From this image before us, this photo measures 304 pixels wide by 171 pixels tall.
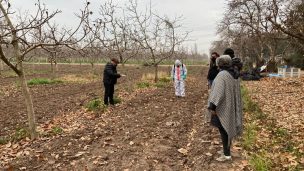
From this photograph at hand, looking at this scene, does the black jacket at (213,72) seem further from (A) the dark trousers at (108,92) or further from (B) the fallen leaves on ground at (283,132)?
(A) the dark trousers at (108,92)

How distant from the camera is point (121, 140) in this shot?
24.1 ft

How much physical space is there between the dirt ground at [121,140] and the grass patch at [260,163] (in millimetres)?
218

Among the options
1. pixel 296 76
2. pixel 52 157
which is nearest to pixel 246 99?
pixel 52 157

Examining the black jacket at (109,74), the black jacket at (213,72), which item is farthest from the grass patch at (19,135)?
the black jacket at (213,72)

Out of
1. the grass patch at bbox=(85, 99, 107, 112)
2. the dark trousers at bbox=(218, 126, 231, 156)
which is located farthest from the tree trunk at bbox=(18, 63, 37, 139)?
the dark trousers at bbox=(218, 126, 231, 156)

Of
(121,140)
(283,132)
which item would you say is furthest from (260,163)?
(121,140)

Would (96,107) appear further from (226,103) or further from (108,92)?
(226,103)

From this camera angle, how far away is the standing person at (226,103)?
555 cm

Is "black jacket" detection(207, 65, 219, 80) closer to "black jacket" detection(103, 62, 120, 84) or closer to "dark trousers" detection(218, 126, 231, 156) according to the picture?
"black jacket" detection(103, 62, 120, 84)

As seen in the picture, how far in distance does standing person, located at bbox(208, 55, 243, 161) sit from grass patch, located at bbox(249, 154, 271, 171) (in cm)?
52

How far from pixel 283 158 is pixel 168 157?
6.82 ft

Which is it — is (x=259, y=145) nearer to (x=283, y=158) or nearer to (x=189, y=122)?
(x=283, y=158)

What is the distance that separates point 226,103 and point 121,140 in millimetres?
2805

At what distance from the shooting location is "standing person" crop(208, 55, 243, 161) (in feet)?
18.2
